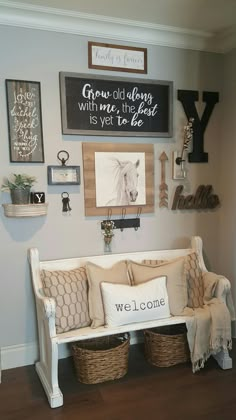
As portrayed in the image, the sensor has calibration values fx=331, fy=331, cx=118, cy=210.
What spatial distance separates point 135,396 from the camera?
6.70ft

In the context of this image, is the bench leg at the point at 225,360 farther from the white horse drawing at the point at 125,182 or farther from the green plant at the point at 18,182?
the green plant at the point at 18,182

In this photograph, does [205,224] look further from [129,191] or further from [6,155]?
[6,155]

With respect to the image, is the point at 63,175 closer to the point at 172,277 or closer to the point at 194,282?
the point at 172,277

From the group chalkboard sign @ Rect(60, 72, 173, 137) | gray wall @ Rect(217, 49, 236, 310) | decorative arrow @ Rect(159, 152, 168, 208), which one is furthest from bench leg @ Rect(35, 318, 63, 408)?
gray wall @ Rect(217, 49, 236, 310)

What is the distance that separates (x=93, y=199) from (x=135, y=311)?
87cm

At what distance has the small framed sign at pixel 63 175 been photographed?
7.74ft

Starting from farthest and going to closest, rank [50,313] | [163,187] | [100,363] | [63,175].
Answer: [163,187] < [63,175] < [100,363] < [50,313]

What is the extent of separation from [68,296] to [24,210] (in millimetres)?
634

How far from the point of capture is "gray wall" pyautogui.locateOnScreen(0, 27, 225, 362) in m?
2.27

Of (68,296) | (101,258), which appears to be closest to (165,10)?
(101,258)

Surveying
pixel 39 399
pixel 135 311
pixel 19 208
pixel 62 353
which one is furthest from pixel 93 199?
pixel 39 399

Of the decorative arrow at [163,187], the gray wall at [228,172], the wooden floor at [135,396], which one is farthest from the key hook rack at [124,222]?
the wooden floor at [135,396]

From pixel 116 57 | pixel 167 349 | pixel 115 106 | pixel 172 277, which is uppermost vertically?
pixel 116 57

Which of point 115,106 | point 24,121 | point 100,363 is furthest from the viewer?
point 115,106
